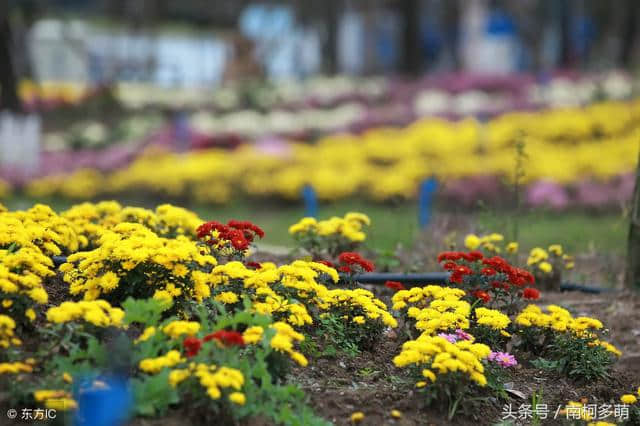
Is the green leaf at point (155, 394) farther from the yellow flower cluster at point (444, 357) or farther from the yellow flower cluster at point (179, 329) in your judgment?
the yellow flower cluster at point (444, 357)

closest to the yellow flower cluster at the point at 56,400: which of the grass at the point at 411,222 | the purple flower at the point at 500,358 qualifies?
the purple flower at the point at 500,358

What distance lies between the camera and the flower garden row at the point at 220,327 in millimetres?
4426

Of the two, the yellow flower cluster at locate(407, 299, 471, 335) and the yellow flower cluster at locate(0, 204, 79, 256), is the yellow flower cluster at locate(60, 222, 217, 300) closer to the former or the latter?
the yellow flower cluster at locate(0, 204, 79, 256)

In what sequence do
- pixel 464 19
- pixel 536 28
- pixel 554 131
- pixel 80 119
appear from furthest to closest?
pixel 464 19 → pixel 536 28 → pixel 80 119 → pixel 554 131

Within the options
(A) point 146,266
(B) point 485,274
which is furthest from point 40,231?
(B) point 485,274

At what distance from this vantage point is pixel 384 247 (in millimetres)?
8898

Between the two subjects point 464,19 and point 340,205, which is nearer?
point 340,205

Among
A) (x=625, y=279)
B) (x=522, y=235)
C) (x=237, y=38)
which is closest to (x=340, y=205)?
(x=522, y=235)

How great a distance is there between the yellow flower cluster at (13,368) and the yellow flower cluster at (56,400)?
177 millimetres

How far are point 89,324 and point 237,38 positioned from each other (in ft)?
79.7

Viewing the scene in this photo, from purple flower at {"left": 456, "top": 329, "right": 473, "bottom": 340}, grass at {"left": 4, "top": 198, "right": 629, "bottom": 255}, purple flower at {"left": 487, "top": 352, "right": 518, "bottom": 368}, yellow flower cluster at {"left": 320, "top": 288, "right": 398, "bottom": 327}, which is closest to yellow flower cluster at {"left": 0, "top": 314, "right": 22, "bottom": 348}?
yellow flower cluster at {"left": 320, "top": 288, "right": 398, "bottom": 327}

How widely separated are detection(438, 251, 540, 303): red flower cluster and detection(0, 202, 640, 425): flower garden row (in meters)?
0.01

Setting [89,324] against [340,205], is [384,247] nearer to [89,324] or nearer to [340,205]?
[89,324]

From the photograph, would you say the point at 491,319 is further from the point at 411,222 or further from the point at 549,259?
the point at 411,222
